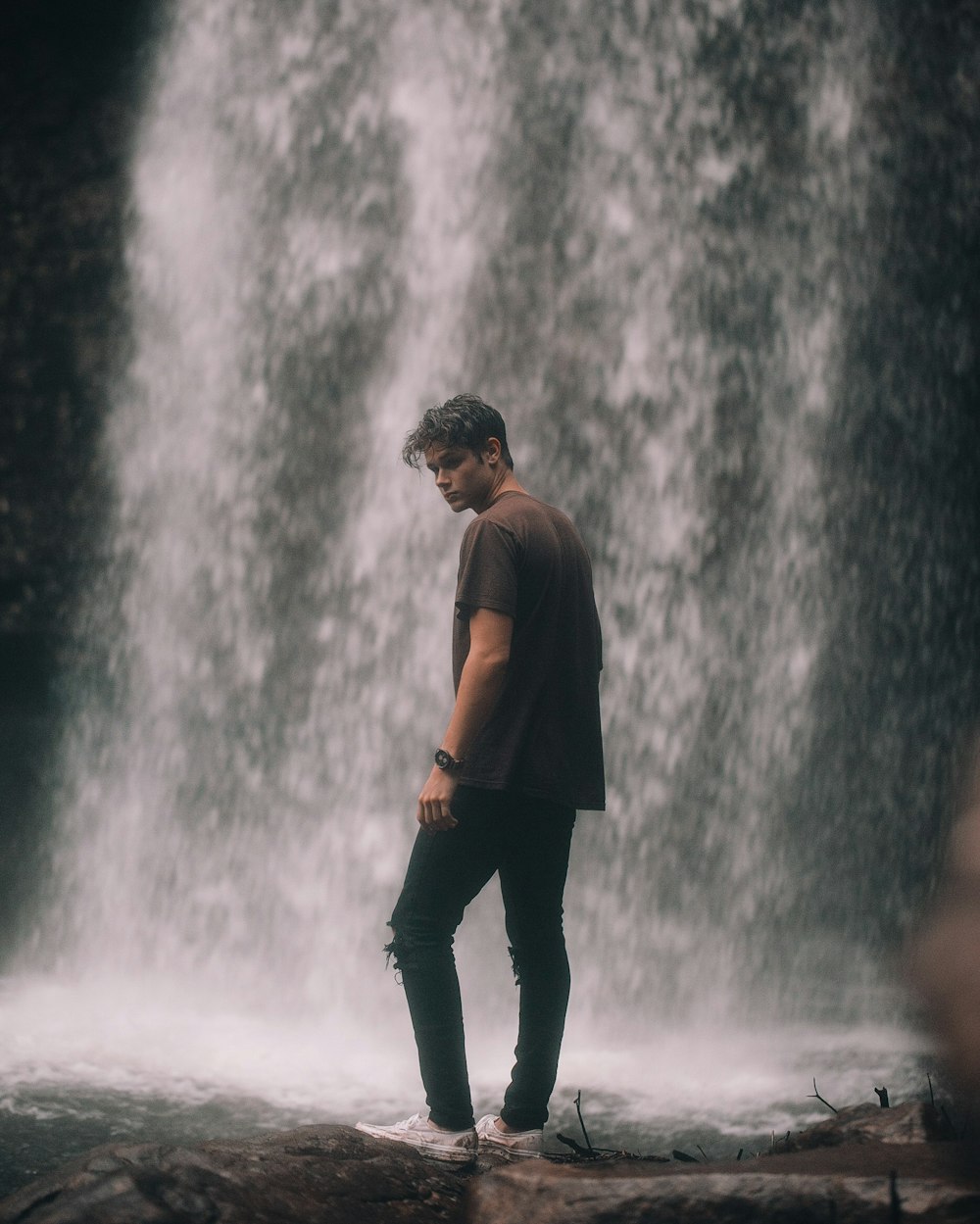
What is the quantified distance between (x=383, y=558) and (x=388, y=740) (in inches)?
41.2

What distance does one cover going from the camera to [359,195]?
7.56 m

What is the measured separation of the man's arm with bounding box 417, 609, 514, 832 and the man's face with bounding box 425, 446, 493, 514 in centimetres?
37

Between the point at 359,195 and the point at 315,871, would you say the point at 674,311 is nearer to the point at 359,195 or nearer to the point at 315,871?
the point at 359,195

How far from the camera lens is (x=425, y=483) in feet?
22.9

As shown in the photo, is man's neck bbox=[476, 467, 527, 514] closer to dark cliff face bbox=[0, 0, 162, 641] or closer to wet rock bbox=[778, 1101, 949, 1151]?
wet rock bbox=[778, 1101, 949, 1151]

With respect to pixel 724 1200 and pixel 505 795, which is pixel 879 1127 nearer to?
pixel 724 1200

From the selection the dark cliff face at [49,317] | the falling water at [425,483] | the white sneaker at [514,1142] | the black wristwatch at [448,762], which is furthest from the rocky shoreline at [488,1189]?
the dark cliff face at [49,317]

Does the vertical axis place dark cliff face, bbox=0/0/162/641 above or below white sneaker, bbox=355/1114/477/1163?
above

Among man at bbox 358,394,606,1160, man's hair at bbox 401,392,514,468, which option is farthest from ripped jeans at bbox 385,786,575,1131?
man's hair at bbox 401,392,514,468

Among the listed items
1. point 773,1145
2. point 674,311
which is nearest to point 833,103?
point 674,311

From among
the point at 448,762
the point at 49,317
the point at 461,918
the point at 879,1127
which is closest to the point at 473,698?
the point at 448,762

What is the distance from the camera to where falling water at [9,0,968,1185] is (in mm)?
6668

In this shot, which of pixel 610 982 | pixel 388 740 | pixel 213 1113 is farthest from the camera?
pixel 388 740

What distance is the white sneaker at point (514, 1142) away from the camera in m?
2.80
